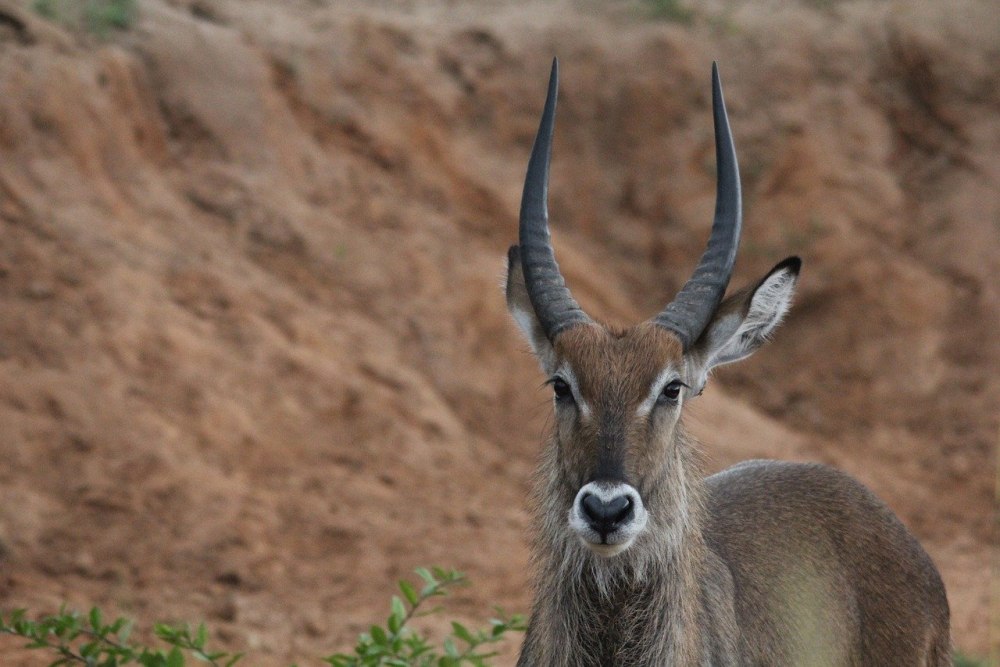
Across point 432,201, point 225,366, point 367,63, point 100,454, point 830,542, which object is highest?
point 367,63

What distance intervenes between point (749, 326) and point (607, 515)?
1.29m

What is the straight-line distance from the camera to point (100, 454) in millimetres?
8445

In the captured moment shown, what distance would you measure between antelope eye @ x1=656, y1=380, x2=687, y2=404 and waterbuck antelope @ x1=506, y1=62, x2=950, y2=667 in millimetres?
12

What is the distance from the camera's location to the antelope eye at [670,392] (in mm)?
5078

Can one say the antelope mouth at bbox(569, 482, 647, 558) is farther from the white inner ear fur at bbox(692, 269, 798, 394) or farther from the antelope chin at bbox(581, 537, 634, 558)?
the white inner ear fur at bbox(692, 269, 798, 394)

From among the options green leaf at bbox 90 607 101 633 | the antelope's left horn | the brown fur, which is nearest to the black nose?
the brown fur

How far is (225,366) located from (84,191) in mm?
1839

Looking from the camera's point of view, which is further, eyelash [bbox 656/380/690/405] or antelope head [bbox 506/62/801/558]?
eyelash [bbox 656/380/690/405]

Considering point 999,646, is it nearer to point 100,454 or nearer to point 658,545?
point 658,545

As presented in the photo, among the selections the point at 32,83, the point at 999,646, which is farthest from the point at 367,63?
the point at 999,646

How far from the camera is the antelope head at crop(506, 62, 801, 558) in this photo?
475 cm

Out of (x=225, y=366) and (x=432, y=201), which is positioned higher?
(x=432, y=201)

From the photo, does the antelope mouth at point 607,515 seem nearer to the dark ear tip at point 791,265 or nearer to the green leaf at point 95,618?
the dark ear tip at point 791,265

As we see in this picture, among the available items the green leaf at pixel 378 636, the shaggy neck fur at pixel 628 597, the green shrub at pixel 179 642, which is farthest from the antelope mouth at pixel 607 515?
the green leaf at pixel 378 636
